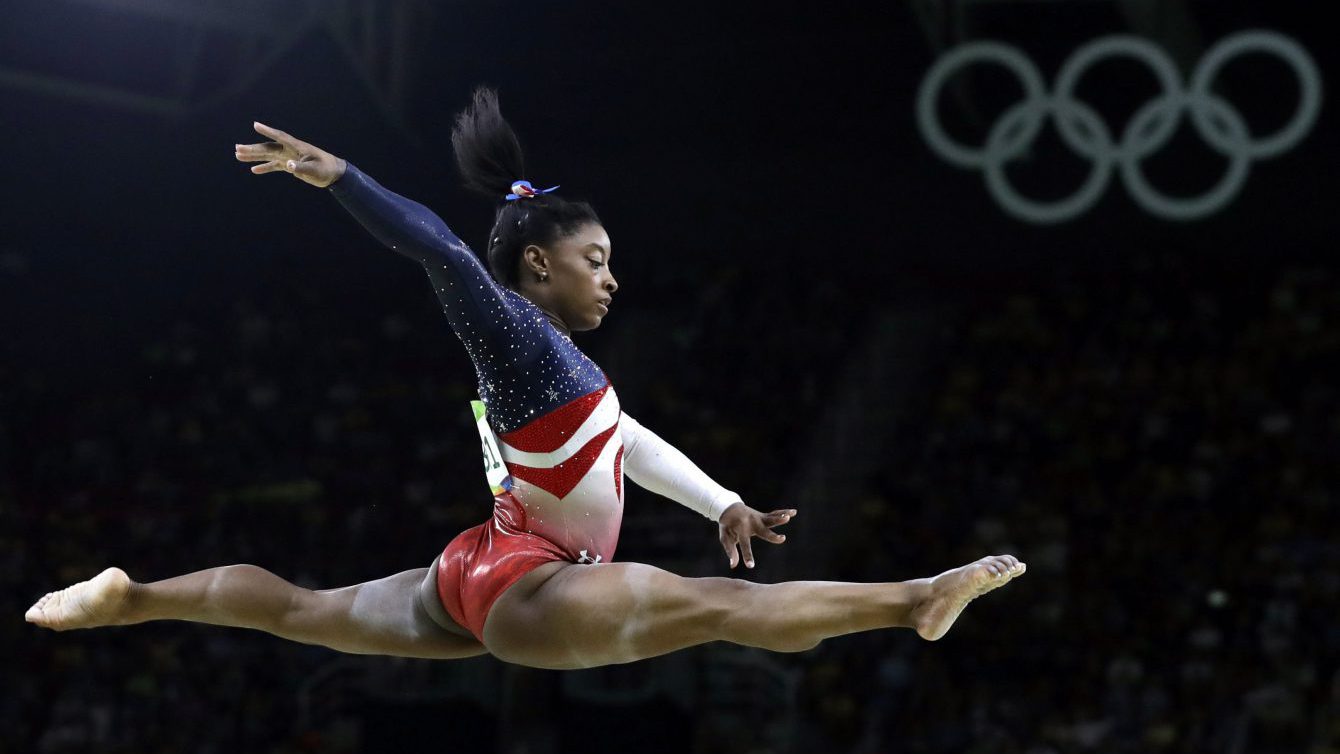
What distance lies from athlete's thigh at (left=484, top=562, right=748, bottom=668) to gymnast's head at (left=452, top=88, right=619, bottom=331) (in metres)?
0.72

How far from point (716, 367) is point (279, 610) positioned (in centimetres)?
838

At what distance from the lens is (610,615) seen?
12.2ft

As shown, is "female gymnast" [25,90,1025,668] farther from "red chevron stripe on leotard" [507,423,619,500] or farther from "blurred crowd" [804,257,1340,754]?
"blurred crowd" [804,257,1340,754]

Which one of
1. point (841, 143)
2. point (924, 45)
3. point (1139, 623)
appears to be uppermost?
point (924, 45)

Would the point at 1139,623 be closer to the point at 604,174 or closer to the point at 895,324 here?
the point at 895,324

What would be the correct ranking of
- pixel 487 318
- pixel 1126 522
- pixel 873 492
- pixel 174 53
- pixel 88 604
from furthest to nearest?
pixel 174 53 < pixel 873 492 < pixel 1126 522 < pixel 88 604 < pixel 487 318

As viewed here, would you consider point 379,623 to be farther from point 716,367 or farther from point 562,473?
point 716,367

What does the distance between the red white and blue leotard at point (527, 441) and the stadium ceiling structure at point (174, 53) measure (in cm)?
856

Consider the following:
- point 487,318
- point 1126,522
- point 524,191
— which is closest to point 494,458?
point 487,318

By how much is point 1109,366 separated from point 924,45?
10.6 ft

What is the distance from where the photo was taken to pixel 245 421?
12.1 metres

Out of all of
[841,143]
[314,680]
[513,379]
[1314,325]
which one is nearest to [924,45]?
[841,143]

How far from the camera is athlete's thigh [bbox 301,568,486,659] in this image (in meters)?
4.14

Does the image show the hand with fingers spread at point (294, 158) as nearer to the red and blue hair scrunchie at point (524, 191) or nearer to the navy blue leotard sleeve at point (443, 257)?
the navy blue leotard sleeve at point (443, 257)
